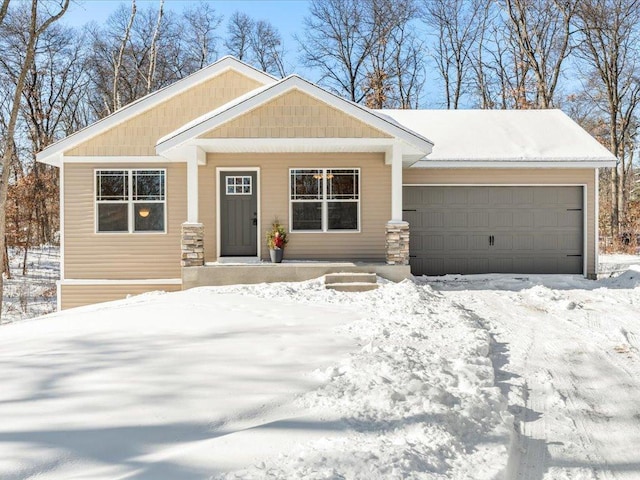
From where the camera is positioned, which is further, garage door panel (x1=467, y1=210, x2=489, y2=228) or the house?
garage door panel (x1=467, y1=210, x2=489, y2=228)

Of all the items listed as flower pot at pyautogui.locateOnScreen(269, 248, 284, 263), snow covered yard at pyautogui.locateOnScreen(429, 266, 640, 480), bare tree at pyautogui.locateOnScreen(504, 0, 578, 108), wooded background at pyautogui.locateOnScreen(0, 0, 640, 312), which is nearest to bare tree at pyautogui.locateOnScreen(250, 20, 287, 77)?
wooded background at pyautogui.locateOnScreen(0, 0, 640, 312)

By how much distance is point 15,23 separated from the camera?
825 inches

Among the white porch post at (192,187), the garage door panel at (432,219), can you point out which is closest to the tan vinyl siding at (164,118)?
the white porch post at (192,187)

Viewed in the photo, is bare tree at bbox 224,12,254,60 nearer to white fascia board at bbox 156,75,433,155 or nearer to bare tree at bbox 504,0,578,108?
bare tree at bbox 504,0,578,108

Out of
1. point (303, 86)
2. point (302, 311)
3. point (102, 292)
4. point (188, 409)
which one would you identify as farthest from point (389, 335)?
point (102, 292)

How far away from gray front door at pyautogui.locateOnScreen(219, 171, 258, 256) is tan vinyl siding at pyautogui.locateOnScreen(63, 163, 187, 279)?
1.00 m

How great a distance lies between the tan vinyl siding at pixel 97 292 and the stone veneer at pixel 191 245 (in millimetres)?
1545

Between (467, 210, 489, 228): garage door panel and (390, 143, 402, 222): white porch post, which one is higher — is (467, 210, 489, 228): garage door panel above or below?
below

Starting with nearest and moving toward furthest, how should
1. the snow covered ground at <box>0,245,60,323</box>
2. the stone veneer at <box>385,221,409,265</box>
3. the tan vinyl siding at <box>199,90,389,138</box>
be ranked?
the tan vinyl siding at <box>199,90,389,138</box> → the stone veneer at <box>385,221,409,265</box> → the snow covered ground at <box>0,245,60,323</box>

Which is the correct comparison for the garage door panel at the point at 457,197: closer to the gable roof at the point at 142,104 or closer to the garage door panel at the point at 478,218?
the garage door panel at the point at 478,218

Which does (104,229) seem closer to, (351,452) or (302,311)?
(302,311)

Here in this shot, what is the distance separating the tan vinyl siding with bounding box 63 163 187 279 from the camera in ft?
34.4

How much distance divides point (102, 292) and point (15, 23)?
1767 centimetres

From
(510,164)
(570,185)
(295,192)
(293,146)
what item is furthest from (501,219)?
(293,146)
